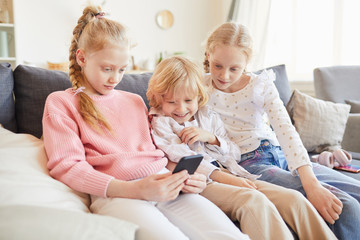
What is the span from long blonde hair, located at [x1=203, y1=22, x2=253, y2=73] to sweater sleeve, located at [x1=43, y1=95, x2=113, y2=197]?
27.5 inches

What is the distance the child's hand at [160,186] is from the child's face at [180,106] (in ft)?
1.26

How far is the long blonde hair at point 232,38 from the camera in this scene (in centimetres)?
149

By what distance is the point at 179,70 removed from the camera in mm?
1377

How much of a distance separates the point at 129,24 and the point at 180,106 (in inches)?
144

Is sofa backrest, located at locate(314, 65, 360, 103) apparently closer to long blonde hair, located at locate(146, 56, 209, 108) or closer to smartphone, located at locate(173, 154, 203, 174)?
long blonde hair, located at locate(146, 56, 209, 108)

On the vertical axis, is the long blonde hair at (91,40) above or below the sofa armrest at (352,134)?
above

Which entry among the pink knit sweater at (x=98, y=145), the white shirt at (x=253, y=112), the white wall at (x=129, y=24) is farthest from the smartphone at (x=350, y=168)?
the white wall at (x=129, y=24)

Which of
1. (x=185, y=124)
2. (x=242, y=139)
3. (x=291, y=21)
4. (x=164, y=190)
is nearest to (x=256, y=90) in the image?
(x=242, y=139)

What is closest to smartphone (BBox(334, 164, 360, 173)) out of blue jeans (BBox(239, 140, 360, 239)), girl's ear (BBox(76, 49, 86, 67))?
blue jeans (BBox(239, 140, 360, 239))

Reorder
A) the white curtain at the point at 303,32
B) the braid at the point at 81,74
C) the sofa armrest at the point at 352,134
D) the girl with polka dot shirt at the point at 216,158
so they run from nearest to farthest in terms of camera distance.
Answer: the girl with polka dot shirt at the point at 216,158
the braid at the point at 81,74
the sofa armrest at the point at 352,134
the white curtain at the point at 303,32

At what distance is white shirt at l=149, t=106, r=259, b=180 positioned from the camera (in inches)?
52.7

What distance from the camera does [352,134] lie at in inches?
92.7

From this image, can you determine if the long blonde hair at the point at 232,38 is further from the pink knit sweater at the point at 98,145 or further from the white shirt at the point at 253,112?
the pink knit sweater at the point at 98,145

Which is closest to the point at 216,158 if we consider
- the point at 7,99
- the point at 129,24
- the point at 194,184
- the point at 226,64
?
the point at 194,184
